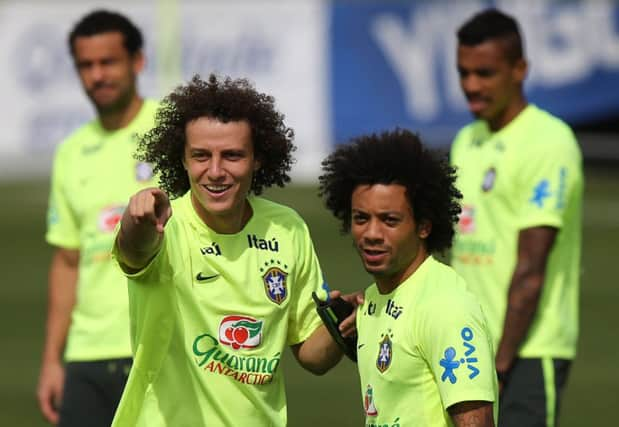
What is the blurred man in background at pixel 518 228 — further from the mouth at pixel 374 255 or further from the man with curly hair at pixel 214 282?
the mouth at pixel 374 255

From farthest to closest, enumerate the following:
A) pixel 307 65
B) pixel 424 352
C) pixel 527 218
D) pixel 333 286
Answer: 1. pixel 307 65
2. pixel 333 286
3. pixel 527 218
4. pixel 424 352

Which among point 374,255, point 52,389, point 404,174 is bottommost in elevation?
point 52,389

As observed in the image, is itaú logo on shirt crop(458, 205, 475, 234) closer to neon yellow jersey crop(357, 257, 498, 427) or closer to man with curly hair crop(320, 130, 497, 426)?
man with curly hair crop(320, 130, 497, 426)

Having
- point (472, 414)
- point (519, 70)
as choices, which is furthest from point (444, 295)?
point (519, 70)

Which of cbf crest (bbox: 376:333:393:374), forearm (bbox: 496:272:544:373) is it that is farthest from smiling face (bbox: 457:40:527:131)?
cbf crest (bbox: 376:333:393:374)

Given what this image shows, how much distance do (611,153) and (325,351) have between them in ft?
54.9

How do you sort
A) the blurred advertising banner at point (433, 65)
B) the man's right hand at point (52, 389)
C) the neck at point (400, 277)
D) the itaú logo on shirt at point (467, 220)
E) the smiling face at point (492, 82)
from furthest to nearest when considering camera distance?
1. the blurred advertising banner at point (433, 65)
2. the man's right hand at point (52, 389)
3. the smiling face at point (492, 82)
4. the itaú logo on shirt at point (467, 220)
5. the neck at point (400, 277)

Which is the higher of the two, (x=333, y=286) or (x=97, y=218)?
(x=97, y=218)

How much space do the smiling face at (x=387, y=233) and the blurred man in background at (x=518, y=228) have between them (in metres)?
1.63

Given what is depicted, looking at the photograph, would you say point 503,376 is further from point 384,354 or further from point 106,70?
point 106,70

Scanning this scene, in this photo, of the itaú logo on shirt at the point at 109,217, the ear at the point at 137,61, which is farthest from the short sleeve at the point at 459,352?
the ear at the point at 137,61

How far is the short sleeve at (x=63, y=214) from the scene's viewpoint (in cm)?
747

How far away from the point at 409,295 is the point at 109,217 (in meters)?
2.65

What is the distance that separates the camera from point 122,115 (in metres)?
7.50
